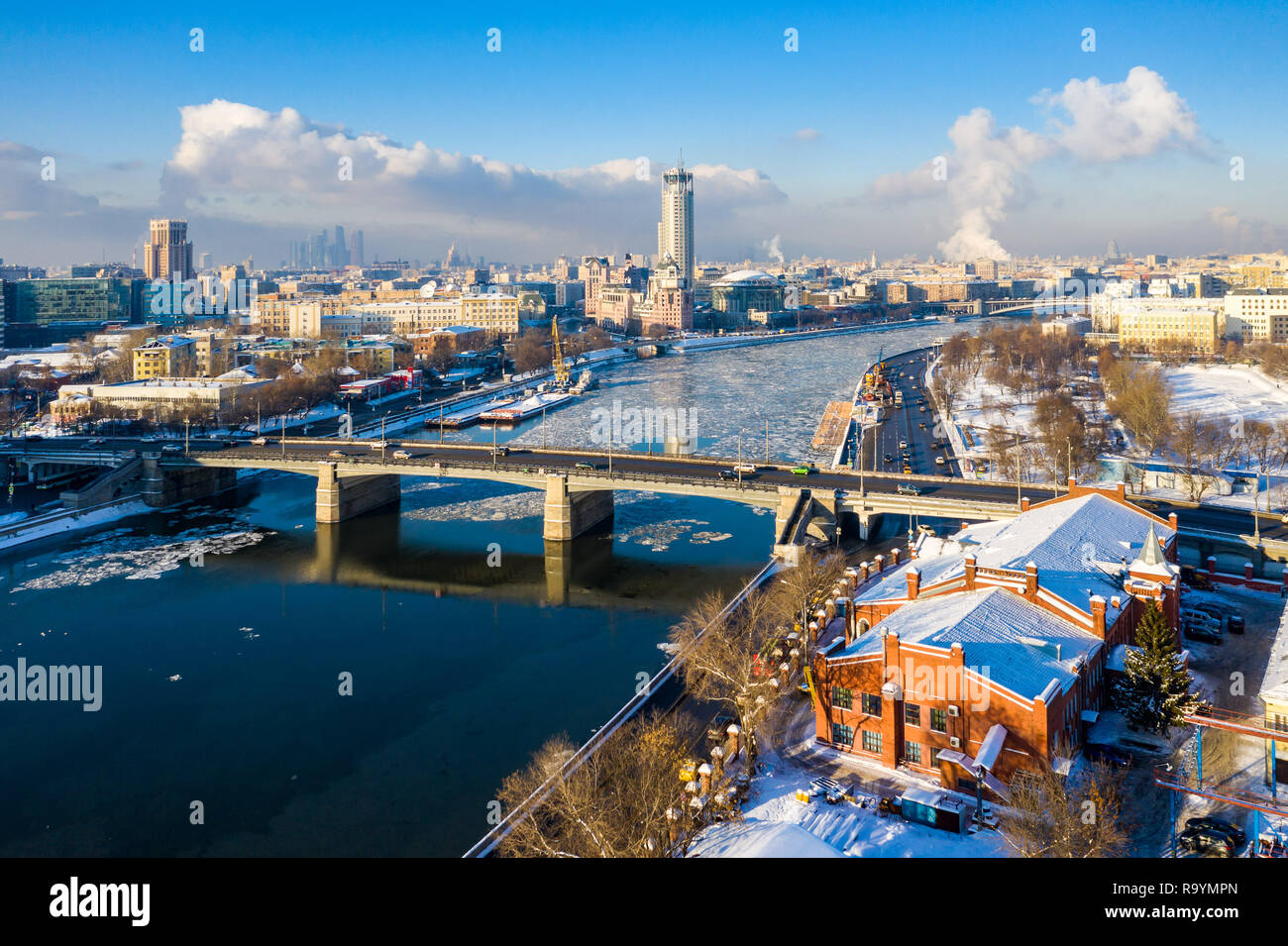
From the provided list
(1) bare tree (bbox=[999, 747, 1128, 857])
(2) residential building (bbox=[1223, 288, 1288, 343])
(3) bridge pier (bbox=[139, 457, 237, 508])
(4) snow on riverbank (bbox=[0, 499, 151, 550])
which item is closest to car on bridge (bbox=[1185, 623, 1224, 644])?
(1) bare tree (bbox=[999, 747, 1128, 857])

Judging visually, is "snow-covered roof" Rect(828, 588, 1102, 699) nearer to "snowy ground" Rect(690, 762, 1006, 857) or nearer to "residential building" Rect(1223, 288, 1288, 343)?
"snowy ground" Rect(690, 762, 1006, 857)

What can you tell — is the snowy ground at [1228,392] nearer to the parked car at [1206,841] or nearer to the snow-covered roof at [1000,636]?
the snow-covered roof at [1000,636]

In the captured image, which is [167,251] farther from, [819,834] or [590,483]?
[819,834]
